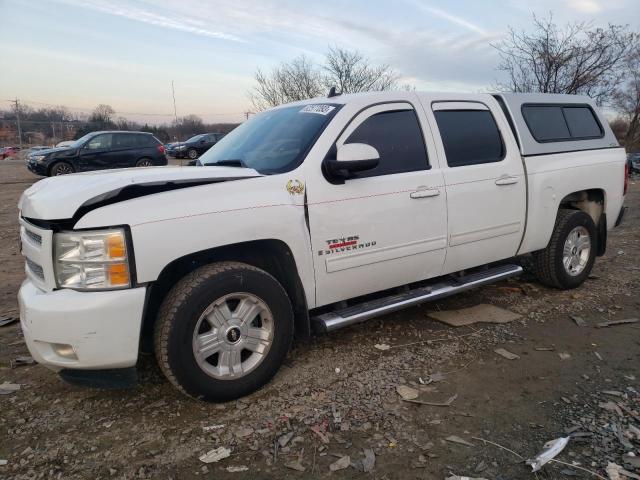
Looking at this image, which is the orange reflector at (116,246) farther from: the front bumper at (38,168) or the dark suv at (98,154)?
the front bumper at (38,168)

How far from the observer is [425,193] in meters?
3.56

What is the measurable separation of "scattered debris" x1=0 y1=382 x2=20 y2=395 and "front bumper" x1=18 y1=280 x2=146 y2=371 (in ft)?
2.68

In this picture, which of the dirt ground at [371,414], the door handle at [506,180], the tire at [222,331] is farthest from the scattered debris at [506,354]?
the tire at [222,331]

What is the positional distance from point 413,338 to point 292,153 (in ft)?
5.91

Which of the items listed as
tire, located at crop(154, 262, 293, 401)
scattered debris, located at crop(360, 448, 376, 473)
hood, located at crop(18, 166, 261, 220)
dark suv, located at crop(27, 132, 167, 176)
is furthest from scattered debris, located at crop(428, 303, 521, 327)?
dark suv, located at crop(27, 132, 167, 176)

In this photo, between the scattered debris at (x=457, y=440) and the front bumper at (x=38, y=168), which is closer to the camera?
the scattered debris at (x=457, y=440)

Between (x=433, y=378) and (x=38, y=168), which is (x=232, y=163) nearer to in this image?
(x=433, y=378)

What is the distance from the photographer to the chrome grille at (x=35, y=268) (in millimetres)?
2678

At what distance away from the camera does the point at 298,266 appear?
3070mm

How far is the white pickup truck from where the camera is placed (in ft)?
8.28

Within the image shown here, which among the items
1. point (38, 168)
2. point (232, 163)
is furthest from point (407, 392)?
point (38, 168)

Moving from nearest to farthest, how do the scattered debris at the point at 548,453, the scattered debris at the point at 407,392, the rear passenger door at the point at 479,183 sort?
the scattered debris at the point at 548,453
the scattered debris at the point at 407,392
the rear passenger door at the point at 479,183

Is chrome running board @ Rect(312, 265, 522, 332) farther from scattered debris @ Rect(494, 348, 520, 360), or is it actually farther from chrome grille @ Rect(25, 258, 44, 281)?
chrome grille @ Rect(25, 258, 44, 281)

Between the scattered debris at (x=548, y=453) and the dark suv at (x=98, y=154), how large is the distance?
1565 centimetres
